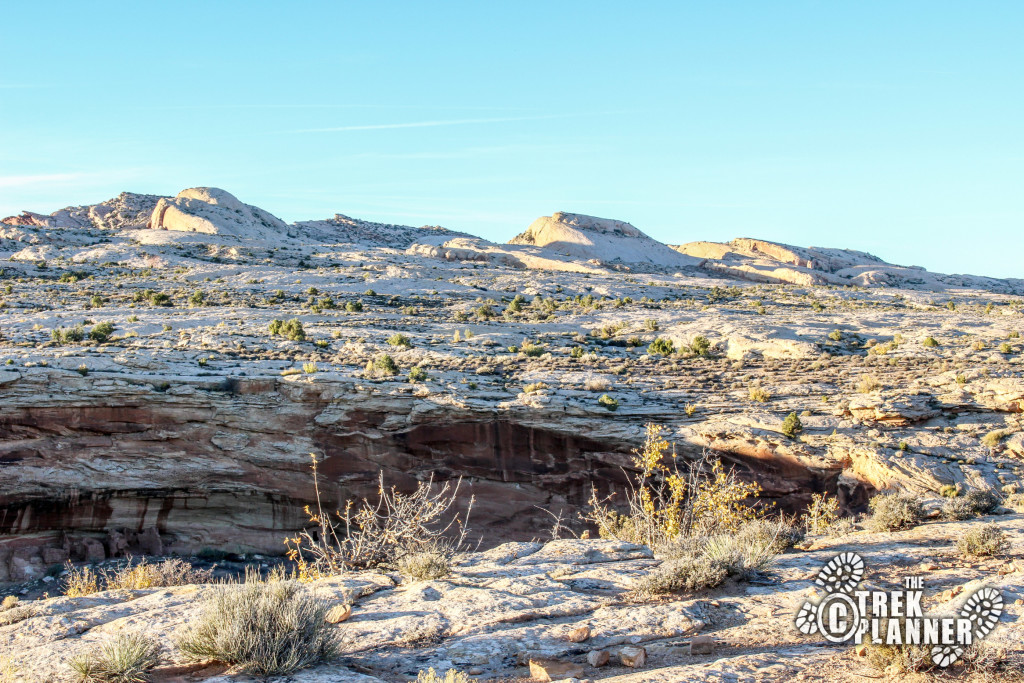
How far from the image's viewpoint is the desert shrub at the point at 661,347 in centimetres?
2223

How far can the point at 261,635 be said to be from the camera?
484 centimetres

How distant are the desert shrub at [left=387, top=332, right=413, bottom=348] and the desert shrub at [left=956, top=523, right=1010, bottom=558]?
1592 centimetres

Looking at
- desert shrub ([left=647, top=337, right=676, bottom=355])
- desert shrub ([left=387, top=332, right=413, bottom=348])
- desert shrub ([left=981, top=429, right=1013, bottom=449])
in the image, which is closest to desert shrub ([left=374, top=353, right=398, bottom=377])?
desert shrub ([left=387, top=332, right=413, bottom=348])

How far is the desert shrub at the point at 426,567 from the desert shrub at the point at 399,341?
45.8 ft

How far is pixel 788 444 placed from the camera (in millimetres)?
15617

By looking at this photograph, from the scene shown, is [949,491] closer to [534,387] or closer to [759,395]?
[759,395]

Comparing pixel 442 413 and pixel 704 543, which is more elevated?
pixel 442 413

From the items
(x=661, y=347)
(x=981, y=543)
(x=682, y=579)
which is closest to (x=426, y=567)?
(x=682, y=579)

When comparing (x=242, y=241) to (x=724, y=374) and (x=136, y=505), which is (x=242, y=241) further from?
(x=724, y=374)

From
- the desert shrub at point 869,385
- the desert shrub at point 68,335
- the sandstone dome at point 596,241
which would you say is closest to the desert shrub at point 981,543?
the desert shrub at point 869,385

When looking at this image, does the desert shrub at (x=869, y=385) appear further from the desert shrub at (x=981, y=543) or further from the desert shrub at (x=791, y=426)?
the desert shrub at (x=981, y=543)

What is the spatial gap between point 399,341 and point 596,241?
4142 centimetres

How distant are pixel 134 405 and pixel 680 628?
14681 millimetres

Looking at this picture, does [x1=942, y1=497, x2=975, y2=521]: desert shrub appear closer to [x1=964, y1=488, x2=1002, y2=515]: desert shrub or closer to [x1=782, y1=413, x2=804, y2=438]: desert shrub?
[x1=964, y1=488, x2=1002, y2=515]: desert shrub
